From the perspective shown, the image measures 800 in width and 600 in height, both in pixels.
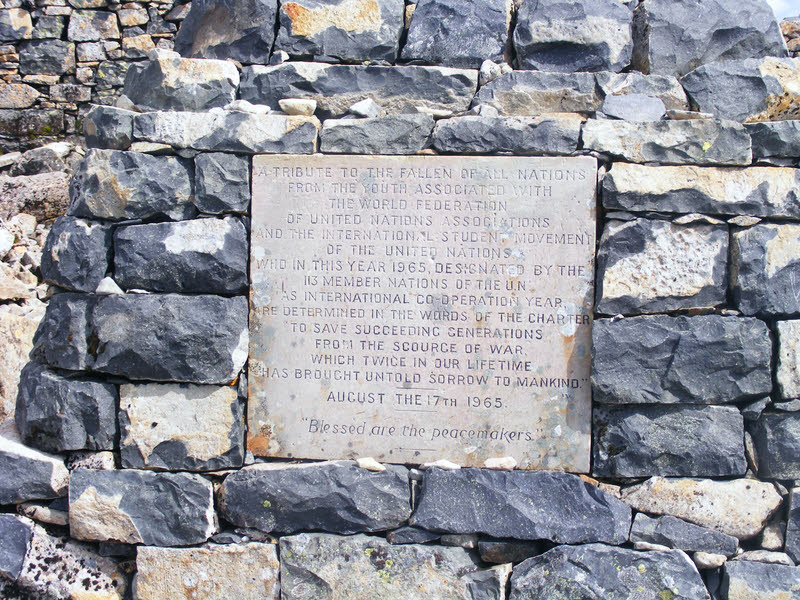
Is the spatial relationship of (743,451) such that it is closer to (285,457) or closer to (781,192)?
(781,192)

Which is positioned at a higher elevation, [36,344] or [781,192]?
[781,192]

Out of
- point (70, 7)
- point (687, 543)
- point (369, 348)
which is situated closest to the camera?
point (687, 543)

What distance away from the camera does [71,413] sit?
2.89m

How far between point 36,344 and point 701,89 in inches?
131

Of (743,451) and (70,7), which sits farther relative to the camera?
(70,7)

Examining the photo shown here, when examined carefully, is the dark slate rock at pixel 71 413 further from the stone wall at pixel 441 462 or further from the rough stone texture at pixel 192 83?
the rough stone texture at pixel 192 83

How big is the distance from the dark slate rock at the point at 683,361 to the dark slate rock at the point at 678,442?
0.07m

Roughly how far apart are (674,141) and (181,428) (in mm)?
2521

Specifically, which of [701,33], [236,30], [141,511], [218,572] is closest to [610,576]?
[218,572]

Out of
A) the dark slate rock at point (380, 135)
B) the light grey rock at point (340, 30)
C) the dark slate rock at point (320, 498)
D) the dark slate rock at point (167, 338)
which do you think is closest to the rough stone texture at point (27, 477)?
the dark slate rock at point (167, 338)

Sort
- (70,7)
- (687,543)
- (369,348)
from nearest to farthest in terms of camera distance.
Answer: (687,543), (369,348), (70,7)

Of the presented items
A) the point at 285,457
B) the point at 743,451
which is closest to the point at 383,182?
the point at 285,457

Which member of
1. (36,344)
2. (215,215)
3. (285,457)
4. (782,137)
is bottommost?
(285,457)

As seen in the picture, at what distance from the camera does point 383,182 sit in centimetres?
296
